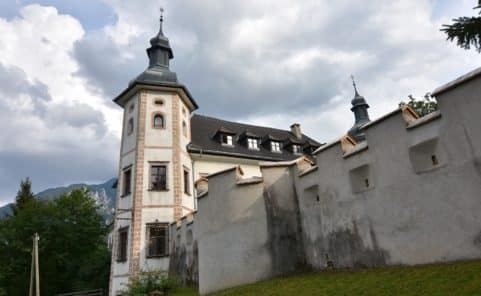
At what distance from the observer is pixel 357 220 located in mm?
8344

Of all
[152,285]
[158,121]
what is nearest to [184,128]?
[158,121]

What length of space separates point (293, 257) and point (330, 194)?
2.28 m

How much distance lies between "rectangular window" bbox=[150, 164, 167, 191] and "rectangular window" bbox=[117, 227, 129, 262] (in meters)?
2.86

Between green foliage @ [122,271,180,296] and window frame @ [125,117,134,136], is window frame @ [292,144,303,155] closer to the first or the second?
window frame @ [125,117,134,136]

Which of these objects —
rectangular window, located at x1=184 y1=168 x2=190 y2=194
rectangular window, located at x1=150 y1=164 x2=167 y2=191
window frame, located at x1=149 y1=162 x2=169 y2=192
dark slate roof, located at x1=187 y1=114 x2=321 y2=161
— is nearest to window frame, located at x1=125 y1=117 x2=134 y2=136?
window frame, located at x1=149 y1=162 x2=169 y2=192

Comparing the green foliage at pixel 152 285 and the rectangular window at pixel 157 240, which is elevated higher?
the rectangular window at pixel 157 240

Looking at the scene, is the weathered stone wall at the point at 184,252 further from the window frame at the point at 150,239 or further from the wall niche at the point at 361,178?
the wall niche at the point at 361,178

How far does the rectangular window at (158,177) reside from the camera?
19672 millimetres

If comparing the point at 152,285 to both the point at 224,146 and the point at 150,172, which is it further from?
the point at 224,146

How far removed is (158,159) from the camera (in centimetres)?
2020

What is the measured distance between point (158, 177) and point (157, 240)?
3.70 m

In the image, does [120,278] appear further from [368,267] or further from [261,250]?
[368,267]

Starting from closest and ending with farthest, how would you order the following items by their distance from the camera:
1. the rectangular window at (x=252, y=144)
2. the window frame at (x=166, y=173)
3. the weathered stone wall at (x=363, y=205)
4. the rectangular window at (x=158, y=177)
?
1. the weathered stone wall at (x=363, y=205)
2. the window frame at (x=166, y=173)
3. the rectangular window at (x=158, y=177)
4. the rectangular window at (x=252, y=144)

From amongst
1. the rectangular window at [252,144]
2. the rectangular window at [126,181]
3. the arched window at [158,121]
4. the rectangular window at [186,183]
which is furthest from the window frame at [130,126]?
the rectangular window at [252,144]
